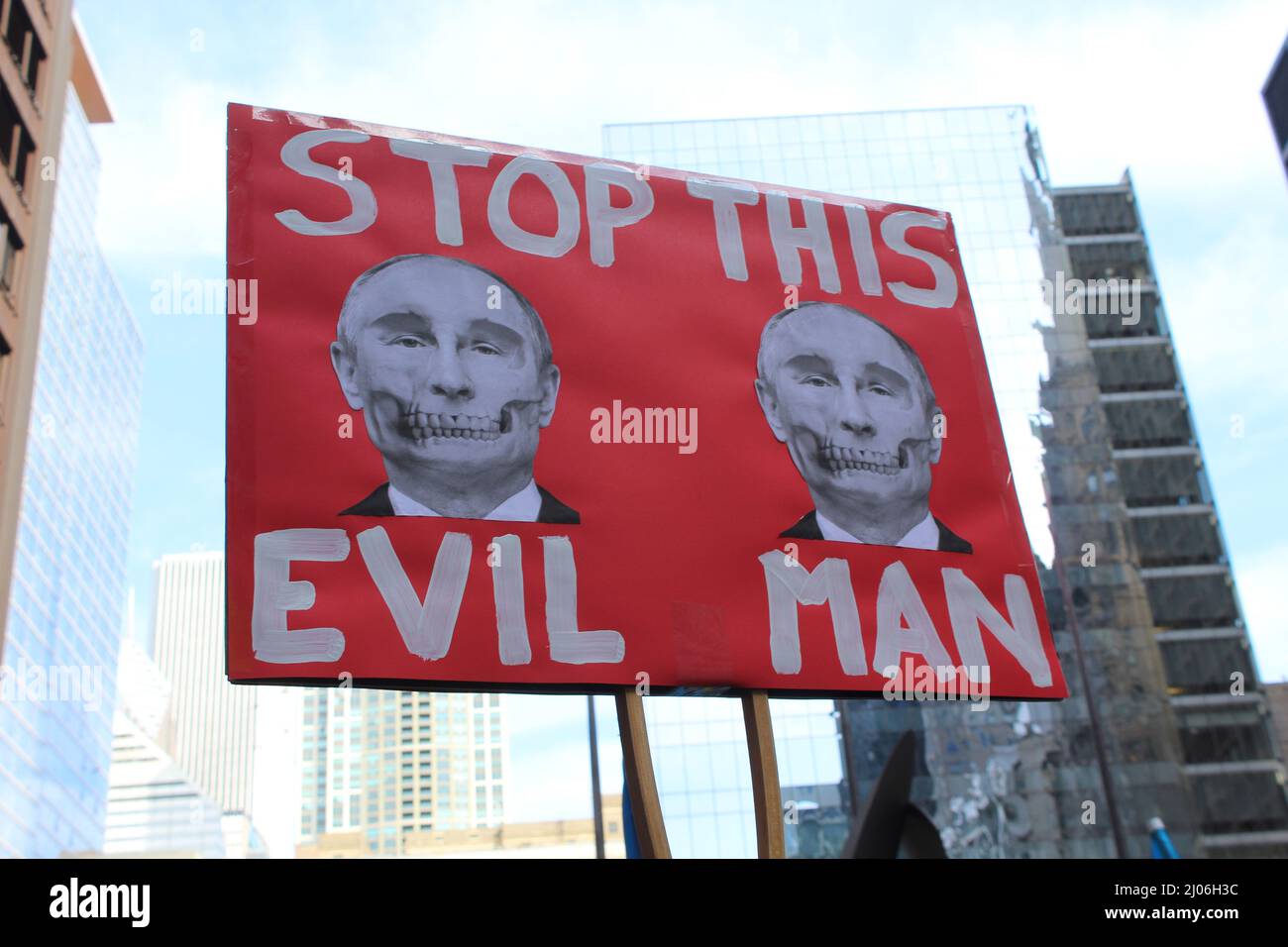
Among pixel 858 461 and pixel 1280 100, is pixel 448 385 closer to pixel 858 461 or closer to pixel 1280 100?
pixel 858 461

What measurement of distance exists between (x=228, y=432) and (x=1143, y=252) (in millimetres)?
83407

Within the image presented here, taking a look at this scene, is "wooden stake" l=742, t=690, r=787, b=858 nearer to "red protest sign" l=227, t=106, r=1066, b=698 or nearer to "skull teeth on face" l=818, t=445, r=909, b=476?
"red protest sign" l=227, t=106, r=1066, b=698

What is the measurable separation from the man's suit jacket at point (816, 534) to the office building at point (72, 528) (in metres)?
56.6

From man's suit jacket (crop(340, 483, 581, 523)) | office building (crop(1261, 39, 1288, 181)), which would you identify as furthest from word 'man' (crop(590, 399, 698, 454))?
office building (crop(1261, 39, 1288, 181))

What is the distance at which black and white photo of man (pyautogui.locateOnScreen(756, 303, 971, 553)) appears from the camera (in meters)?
5.75

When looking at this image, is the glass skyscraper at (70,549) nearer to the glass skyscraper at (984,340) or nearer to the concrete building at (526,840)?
the glass skyscraper at (984,340)

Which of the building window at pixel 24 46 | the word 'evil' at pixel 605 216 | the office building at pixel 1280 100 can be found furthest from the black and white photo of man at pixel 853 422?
the office building at pixel 1280 100

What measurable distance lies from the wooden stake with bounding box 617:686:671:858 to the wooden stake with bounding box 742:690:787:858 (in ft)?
1.25

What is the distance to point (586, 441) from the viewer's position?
5.41 metres

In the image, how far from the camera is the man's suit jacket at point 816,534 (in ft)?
18.2

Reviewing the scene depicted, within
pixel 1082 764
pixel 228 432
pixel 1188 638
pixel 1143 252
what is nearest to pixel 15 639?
pixel 1082 764

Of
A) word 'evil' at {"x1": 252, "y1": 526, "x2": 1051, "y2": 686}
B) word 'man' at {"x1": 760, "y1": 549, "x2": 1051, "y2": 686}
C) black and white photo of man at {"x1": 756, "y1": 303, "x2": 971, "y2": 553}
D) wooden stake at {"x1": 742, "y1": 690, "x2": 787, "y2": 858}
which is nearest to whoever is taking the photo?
word 'evil' at {"x1": 252, "y1": 526, "x2": 1051, "y2": 686}

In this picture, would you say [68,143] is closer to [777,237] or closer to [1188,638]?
Answer: [1188,638]

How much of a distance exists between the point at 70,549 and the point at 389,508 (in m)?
92.6
